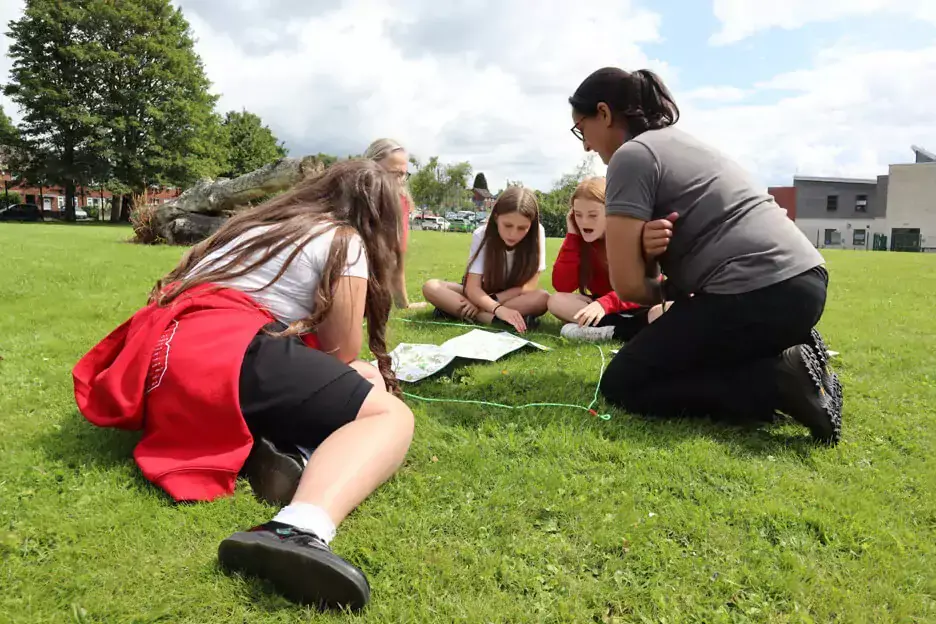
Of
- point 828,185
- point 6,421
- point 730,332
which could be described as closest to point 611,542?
point 730,332

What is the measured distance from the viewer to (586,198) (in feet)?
15.5

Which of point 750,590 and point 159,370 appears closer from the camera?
point 750,590

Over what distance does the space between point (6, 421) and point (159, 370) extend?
1.34 m

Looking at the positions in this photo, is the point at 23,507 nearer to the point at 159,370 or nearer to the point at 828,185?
the point at 159,370

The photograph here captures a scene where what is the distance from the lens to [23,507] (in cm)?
220

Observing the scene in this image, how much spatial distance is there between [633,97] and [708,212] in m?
0.73

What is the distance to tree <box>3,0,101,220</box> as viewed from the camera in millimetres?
33344

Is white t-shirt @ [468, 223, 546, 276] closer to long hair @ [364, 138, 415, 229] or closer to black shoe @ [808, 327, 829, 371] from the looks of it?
long hair @ [364, 138, 415, 229]

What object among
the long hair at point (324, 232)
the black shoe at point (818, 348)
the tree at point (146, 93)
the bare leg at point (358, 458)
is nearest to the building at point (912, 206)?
the tree at point (146, 93)

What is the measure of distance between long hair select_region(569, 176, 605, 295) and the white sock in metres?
3.48

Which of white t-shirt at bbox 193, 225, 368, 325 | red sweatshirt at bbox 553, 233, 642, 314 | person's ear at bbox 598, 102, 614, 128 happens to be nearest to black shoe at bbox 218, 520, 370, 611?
white t-shirt at bbox 193, 225, 368, 325

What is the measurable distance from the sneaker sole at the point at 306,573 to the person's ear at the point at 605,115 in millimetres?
2453

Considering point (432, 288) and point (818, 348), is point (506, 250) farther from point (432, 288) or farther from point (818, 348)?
point (818, 348)

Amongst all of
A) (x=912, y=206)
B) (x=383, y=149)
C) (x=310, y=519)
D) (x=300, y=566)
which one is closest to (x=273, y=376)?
(x=310, y=519)
